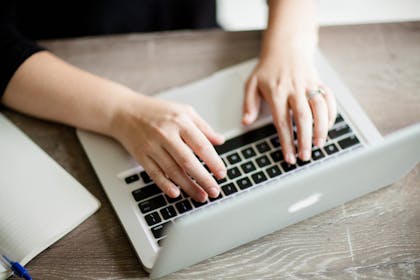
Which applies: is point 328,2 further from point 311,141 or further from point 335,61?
point 311,141

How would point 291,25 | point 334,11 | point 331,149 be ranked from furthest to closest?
point 334,11
point 291,25
point 331,149

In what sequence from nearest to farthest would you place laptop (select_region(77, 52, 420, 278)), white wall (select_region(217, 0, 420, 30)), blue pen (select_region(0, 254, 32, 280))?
laptop (select_region(77, 52, 420, 278)) < blue pen (select_region(0, 254, 32, 280)) < white wall (select_region(217, 0, 420, 30))

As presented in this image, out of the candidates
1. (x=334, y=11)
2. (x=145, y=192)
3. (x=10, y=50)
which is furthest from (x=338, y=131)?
(x=334, y=11)

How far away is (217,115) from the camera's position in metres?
0.74

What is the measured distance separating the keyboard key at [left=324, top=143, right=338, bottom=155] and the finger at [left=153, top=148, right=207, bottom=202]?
213 millimetres

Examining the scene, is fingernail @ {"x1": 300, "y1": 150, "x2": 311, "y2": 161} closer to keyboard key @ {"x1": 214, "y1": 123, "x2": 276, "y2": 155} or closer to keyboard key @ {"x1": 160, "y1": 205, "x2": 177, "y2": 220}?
keyboard key @ {"x1": 214, "y1": 123, "x2": 276, "y2": 155}

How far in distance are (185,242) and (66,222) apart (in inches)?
9.2

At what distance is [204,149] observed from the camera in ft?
2.11

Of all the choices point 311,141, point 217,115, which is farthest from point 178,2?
point 311,141

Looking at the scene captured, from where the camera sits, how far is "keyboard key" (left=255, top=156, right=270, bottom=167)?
673 millimetres

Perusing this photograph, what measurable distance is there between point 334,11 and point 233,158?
1190mm

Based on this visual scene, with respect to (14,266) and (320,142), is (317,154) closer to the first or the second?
(320,142)

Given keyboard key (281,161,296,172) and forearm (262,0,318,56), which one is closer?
keyboard key (281,161,296,172)

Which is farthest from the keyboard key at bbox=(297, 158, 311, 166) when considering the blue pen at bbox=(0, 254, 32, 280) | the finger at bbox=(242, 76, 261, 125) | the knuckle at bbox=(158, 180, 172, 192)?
the blue pen at bbox=(0, 254, 32, 280)
